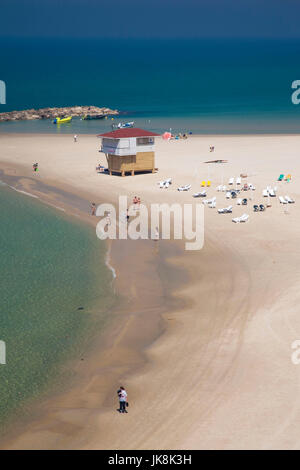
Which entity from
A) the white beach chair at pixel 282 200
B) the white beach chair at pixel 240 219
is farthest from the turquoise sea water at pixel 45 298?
the white beach chair at pixel 282 200

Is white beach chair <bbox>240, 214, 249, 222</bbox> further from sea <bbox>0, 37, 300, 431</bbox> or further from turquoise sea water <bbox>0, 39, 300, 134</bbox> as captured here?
turquoise sea water <bbox>0, 39, 300, 134</bbox>

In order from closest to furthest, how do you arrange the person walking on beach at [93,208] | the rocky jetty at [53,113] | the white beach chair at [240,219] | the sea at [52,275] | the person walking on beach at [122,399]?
the person walking on beach at [122,399]
the sea at [52,275]
the white beach chair at [240,219]
the person walking on beach at [93,208]
the rocky jetty at [53,113]

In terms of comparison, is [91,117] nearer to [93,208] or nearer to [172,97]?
[172,97]

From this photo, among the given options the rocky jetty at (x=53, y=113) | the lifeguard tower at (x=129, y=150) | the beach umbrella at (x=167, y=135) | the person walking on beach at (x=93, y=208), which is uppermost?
the rocky jetty at (x=53, y=113)

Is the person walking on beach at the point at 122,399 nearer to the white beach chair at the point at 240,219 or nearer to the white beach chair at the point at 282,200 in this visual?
the white beach chair at the point at 240,219

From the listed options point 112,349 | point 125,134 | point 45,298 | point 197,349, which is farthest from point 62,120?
point 197,349

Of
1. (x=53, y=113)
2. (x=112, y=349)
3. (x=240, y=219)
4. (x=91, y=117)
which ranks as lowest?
(x=112, y=349)
